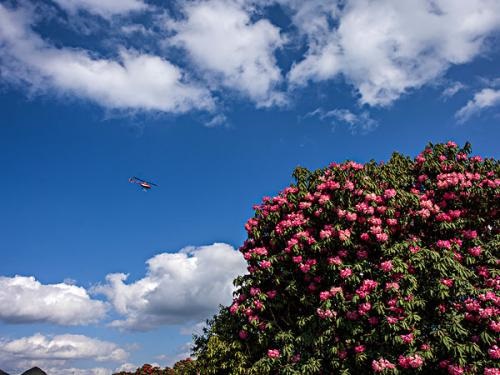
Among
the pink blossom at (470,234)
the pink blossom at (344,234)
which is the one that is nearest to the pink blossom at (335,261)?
the pink blossom at (344,234)

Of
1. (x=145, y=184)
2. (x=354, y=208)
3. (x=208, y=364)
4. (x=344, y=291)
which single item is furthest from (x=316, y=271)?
(x=145, y=184)

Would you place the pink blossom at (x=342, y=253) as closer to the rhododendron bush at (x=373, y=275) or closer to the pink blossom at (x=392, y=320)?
the rhododendron bush at (x=373, y=275)

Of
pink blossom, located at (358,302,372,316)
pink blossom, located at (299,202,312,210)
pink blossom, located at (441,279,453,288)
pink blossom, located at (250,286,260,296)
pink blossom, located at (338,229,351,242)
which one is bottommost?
pink blossom, located at (358,302,372,316)

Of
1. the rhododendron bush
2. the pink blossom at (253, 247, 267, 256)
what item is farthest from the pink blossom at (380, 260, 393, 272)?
the pink blossom at (253, 247, 267, 256)

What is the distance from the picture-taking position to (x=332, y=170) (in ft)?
51.8

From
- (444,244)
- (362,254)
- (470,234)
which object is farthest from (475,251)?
(362,254)

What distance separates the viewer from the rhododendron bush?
41.1 feet

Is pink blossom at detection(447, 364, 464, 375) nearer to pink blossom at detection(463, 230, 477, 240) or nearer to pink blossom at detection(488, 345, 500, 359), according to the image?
pink blossom at detection(488, 345, 500, 359)

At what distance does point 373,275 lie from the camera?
13523 millimetres

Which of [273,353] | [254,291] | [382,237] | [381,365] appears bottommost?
[381,365]

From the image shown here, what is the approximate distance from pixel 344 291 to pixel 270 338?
2.96m

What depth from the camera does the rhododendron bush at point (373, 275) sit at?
12539mm

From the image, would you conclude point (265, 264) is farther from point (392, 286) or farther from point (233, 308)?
point (392, 286)

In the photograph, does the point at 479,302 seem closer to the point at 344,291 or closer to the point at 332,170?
the point at 344,291
